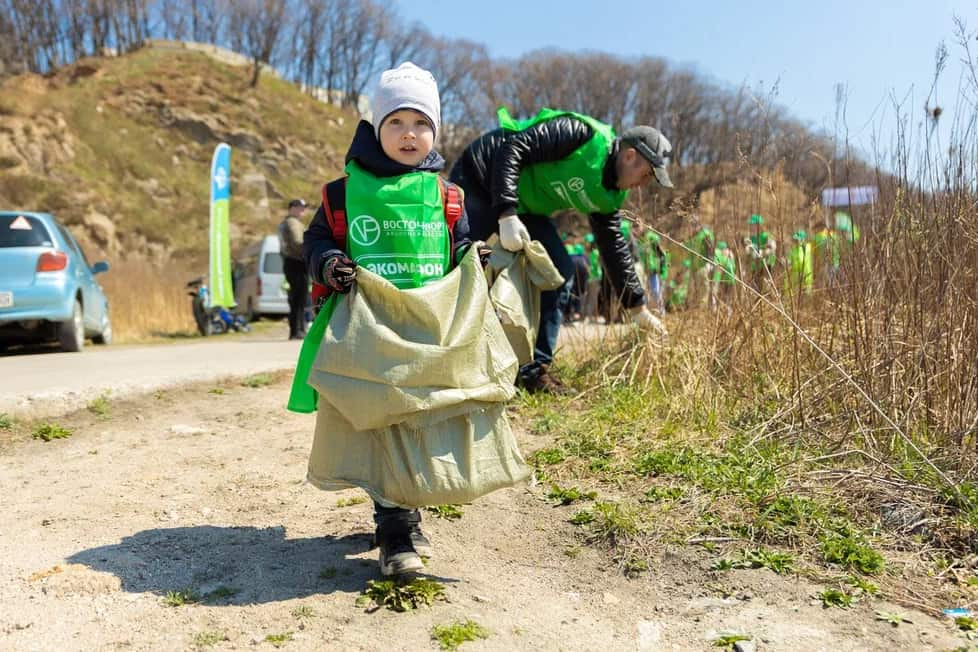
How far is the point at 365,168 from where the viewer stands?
2.80m

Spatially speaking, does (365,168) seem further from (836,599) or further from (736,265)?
(736,265)

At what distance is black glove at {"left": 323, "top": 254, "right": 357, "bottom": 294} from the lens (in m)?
2.55

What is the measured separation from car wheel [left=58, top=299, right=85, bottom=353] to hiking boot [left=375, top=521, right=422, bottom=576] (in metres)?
7.52

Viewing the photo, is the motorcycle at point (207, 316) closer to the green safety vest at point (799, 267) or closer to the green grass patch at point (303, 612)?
the green safety vest at point (799, 267)

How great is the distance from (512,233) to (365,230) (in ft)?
6.28

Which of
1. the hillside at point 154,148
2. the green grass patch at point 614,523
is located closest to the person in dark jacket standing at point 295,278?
the green grass patch at point 614,523

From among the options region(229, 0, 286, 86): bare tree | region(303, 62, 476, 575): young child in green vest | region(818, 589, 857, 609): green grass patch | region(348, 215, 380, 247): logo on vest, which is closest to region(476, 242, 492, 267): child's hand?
region(303, 62, 476, 575): young child in green vest

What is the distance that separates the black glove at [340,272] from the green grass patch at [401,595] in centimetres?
91

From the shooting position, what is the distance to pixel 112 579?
2703 mm

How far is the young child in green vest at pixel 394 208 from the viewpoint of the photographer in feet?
8.93

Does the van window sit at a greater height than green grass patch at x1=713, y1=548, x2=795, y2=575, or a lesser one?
greater

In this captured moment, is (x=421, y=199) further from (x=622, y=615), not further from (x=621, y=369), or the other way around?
(x=621, y=369)

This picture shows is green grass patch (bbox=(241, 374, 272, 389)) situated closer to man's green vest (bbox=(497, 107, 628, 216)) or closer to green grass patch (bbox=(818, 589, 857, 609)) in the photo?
man's green vest (bbox=(497, 107, 628, 216))

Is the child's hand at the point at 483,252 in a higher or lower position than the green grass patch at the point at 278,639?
higher
